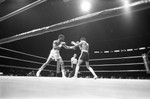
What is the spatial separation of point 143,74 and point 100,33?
3.83 meters

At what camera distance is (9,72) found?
7859mm

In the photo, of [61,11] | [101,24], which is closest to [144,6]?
[61,11]

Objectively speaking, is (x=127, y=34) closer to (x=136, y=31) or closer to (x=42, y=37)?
(x=136, y=31)

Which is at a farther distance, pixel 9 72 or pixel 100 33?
pixel 100 33

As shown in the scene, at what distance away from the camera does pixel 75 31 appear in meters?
10.4

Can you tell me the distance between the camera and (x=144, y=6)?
20.1 inches

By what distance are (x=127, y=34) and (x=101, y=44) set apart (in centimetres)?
188

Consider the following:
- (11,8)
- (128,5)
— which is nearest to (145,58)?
(128,5)

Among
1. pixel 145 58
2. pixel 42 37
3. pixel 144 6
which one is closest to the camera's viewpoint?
pixel 144 6

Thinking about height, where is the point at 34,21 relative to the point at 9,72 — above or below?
above

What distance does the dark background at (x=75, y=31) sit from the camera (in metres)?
7.24

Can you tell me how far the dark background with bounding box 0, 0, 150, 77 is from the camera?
7238 mm

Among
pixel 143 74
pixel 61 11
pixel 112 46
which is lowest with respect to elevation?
pixel 143 74

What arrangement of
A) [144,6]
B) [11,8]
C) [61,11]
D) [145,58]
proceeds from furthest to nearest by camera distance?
[61,11], [11,8], [145,58], [144,6]
